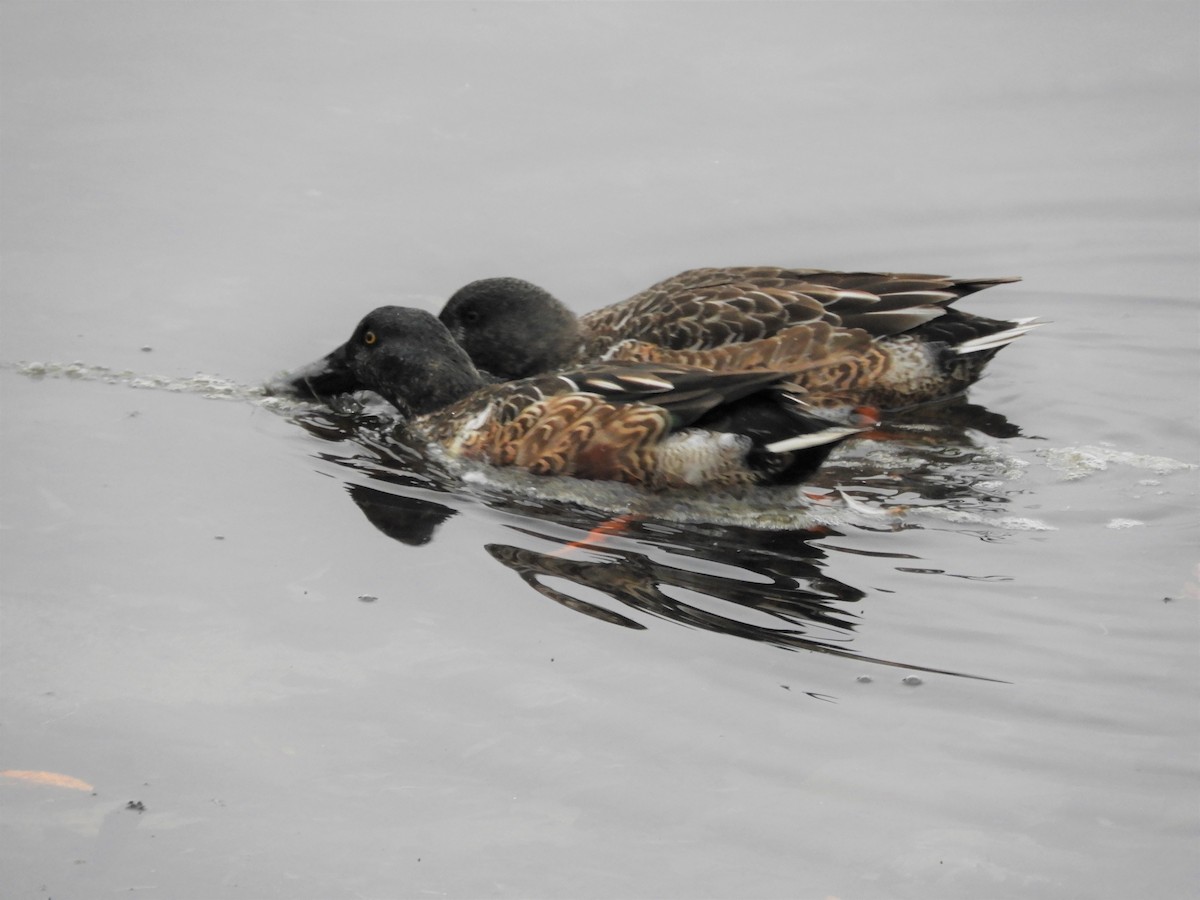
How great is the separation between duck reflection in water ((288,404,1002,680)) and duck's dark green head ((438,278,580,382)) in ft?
5.38

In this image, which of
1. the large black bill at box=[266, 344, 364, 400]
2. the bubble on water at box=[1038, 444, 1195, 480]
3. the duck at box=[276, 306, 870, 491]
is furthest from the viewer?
the large black bill at box=[266, 344, 364, 400]

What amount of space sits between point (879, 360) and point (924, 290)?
1.66ft

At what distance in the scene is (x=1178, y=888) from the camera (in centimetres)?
518

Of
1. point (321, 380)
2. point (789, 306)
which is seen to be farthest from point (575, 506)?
point (789, 306)

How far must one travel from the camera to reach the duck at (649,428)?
812 cm

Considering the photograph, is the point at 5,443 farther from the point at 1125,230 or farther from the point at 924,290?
the point at 1125,230

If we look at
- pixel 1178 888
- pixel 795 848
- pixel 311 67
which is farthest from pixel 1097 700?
pixel 311 67

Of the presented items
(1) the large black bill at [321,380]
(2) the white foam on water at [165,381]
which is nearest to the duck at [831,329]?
(1) the large black bill at [321,380]

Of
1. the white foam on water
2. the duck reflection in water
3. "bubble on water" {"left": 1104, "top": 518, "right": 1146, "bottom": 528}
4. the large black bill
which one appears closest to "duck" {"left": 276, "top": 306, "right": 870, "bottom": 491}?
the duck reflection in water

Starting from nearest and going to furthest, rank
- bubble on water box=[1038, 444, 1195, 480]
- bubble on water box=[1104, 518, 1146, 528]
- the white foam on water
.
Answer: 1. bubble on water box=[1104, 518, 1146, 528]
2. bubble on water box=[1038, 444, 1195, 480]
3. the white foam on water

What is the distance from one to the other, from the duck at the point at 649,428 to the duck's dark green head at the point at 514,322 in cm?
117

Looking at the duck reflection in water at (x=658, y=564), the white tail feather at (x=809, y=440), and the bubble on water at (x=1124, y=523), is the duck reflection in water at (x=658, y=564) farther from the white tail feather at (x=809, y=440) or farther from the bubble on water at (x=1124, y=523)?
the bubble on water at (x=1124, y=523)

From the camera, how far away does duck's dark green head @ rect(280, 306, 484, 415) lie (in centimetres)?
948

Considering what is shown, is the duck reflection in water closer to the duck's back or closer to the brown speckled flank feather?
the brown speckled flank feather
